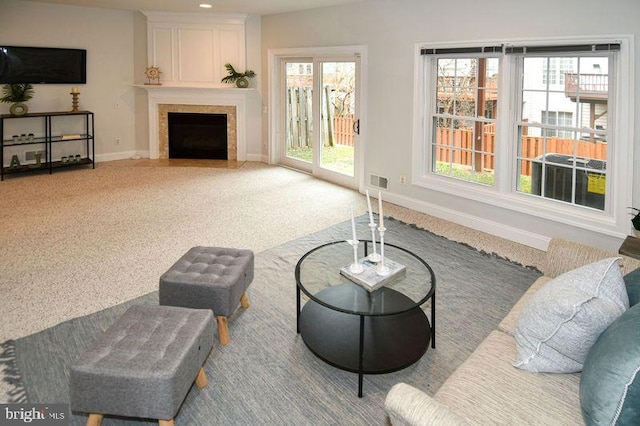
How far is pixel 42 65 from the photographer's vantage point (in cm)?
750

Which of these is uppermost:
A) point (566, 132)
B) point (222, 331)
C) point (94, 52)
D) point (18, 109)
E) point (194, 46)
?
point (194, 46)

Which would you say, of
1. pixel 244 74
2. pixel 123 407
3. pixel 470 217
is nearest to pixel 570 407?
pixel 123 407

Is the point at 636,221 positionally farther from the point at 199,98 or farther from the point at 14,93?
the point at 14,93

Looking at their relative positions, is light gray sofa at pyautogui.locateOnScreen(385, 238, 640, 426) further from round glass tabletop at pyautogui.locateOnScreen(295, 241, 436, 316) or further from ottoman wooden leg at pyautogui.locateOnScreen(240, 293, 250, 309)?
ottoman wooden leg at pyautogui.locateOnScreen(240, 293, 250, 309)

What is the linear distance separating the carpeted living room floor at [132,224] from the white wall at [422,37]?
9.1 inches

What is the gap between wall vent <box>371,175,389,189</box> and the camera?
6.21 m

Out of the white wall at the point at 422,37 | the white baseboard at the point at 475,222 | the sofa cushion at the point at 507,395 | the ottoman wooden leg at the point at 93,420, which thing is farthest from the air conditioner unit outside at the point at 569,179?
the ottoman wooden leg at the point at 93,420

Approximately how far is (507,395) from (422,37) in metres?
4.44

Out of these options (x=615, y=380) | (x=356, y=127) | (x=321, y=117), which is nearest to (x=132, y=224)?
(x=356, y=127)

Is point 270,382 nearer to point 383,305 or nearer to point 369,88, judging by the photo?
point 383,305

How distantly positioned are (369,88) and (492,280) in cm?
324

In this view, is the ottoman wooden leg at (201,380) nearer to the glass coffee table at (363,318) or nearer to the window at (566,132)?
the glass coffee table at (363,318)

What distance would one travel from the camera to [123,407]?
2057 mm

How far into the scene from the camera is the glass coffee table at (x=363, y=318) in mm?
2598
